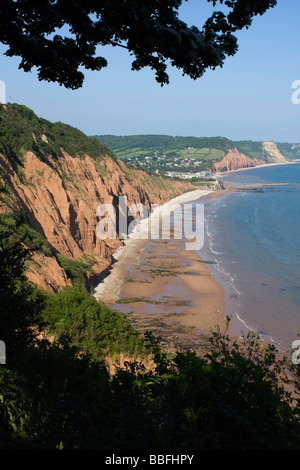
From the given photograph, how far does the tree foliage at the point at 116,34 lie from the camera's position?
21.8 ft

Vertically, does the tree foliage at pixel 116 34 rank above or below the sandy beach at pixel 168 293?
above

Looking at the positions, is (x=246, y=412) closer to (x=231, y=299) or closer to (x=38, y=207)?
(x=231, y=299)

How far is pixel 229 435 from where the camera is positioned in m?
5.21

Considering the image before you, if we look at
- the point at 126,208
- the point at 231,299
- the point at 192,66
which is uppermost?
the point at 192,66

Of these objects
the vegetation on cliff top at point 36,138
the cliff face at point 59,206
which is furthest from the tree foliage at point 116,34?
the vegetation on cliff top at point 36,138

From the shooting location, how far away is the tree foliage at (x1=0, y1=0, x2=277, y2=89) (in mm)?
6637

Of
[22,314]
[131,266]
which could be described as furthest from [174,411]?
[131,266]

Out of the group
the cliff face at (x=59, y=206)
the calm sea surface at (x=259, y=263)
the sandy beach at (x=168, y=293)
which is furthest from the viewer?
the cliff face at (x=59, y=206)

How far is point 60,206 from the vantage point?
39.1 meters

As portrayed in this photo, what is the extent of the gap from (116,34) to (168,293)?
27401mm

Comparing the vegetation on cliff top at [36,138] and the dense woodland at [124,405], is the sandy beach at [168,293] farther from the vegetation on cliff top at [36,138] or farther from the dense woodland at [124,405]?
the vegetation on cliff top at [36,138]

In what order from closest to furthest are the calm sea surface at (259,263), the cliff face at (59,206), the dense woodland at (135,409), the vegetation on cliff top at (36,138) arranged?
the dense woodland at (135,409)
the calm sea surface at (259,263)
the cliff face at (59,206)
the vegetation on cliff top at (36,138)

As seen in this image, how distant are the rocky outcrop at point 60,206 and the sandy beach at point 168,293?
2653mm
